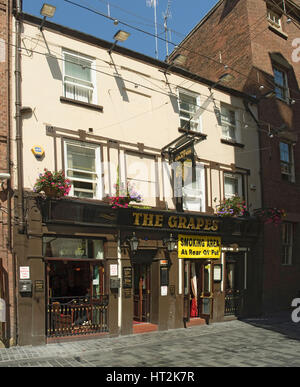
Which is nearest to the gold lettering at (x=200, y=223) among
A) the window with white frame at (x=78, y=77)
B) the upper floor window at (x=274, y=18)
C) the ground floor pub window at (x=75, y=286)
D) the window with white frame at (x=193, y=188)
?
the window with white frame at (x=193, y=188)

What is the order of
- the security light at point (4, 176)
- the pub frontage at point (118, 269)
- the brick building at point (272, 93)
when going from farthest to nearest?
the brick building at point (272, 93) → the pub frontage at point (118, 269) → the security light at point (4, 176)

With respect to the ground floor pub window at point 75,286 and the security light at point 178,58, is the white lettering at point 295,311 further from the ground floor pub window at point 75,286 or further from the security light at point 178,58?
the security light at point 178,58

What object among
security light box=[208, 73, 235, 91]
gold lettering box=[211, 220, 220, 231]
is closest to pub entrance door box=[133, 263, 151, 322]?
gold lettering box=[211, 220, 220, 231]

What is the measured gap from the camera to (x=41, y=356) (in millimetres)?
9195

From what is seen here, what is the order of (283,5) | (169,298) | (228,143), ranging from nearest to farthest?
(169,298) → (228,143) → (283,5)

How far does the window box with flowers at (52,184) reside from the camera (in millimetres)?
10438

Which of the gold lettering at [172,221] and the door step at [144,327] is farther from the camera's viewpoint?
the gold lettering at [172,221]

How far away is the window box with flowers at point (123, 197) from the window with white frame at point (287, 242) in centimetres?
867

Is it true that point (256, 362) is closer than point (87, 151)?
Yes

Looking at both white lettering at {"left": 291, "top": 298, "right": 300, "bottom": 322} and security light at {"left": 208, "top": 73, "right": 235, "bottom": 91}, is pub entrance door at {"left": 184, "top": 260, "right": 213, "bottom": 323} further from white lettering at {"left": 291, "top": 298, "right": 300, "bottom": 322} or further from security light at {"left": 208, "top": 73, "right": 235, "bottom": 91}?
security light at {"left": 208, "top": 73, "right": 235, "bottom": 91}

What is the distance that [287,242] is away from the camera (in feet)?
59.8
